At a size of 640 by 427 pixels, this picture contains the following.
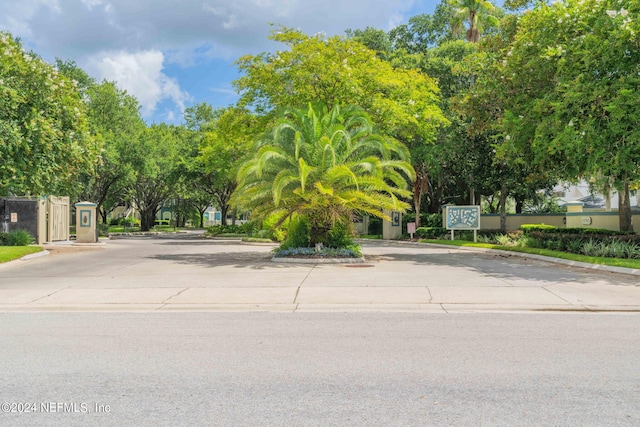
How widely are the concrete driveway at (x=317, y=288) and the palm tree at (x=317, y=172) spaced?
8.86 ft

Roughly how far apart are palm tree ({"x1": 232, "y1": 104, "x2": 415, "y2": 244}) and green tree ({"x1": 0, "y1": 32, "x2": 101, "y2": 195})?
8782mm

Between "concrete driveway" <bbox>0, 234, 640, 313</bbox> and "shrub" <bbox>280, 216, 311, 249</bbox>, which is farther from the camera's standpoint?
"shrub" <bbox>280, 216, 311, 249</bbox>

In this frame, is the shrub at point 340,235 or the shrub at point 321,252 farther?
the shrub at point 340,235

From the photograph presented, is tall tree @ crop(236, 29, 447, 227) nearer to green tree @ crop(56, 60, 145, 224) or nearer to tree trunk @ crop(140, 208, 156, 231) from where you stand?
green tree @ crop(56, 60, 145, 224)

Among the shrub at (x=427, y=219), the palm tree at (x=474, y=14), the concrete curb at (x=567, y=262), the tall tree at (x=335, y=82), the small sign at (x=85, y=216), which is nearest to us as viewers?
the concrete curb at (x=567, y=262)

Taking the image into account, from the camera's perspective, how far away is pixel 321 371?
225 inches

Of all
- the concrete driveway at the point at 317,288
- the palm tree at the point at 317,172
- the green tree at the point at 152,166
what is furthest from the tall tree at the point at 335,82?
the green tree at the point at 152,166

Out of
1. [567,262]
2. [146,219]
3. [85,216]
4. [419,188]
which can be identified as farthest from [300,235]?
[146,219]

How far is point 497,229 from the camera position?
112 feet

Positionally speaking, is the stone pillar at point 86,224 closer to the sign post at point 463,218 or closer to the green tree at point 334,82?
the green tree at point 334,82

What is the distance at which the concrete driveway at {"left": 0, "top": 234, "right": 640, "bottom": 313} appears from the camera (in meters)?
10.2

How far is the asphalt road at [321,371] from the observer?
4.45 metres

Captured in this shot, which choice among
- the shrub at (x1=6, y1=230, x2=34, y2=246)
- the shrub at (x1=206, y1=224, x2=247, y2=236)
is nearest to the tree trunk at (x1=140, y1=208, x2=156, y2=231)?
the shrub at (x1=206, y1=224, x2=247, y2=236)

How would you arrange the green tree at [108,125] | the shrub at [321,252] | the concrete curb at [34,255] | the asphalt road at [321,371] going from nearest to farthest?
the asphalt road at [321,371]
the shrub at [321,252]
the concrete curb at [34,255]
the green tree at [108,125]
